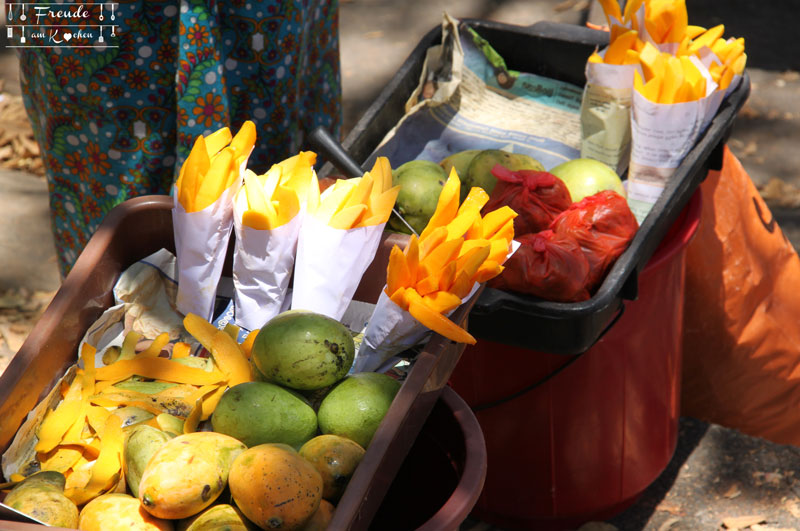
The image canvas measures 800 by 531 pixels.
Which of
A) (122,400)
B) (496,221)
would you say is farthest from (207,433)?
(496,221)

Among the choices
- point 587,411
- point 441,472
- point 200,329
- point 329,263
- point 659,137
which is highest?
point 659,137

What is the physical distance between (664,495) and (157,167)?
1601mm

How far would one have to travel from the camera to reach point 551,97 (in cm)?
229

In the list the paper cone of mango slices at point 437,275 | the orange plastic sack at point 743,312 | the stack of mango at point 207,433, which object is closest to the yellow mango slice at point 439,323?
the paper cone of mango slices at point 437,275

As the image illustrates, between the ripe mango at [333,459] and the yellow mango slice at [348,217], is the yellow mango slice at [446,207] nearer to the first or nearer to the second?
the yellow mango slice at [348,217]

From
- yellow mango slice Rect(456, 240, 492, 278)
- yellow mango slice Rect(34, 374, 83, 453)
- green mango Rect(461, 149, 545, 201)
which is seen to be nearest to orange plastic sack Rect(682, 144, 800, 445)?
green mango Rect(461, 149, 545, 201)

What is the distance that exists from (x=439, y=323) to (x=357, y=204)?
273 millimetres

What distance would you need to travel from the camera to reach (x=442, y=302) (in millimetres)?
1232

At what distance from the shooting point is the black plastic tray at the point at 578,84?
5.21 feet

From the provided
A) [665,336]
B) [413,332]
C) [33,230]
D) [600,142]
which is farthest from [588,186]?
[33,230]

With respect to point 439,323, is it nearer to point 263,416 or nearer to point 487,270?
point 487,270

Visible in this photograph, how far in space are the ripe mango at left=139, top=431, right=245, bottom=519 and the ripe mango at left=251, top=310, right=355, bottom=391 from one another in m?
0.15

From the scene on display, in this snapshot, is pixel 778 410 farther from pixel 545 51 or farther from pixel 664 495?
pixel 545 51

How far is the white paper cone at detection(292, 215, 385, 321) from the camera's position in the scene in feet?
4.46
